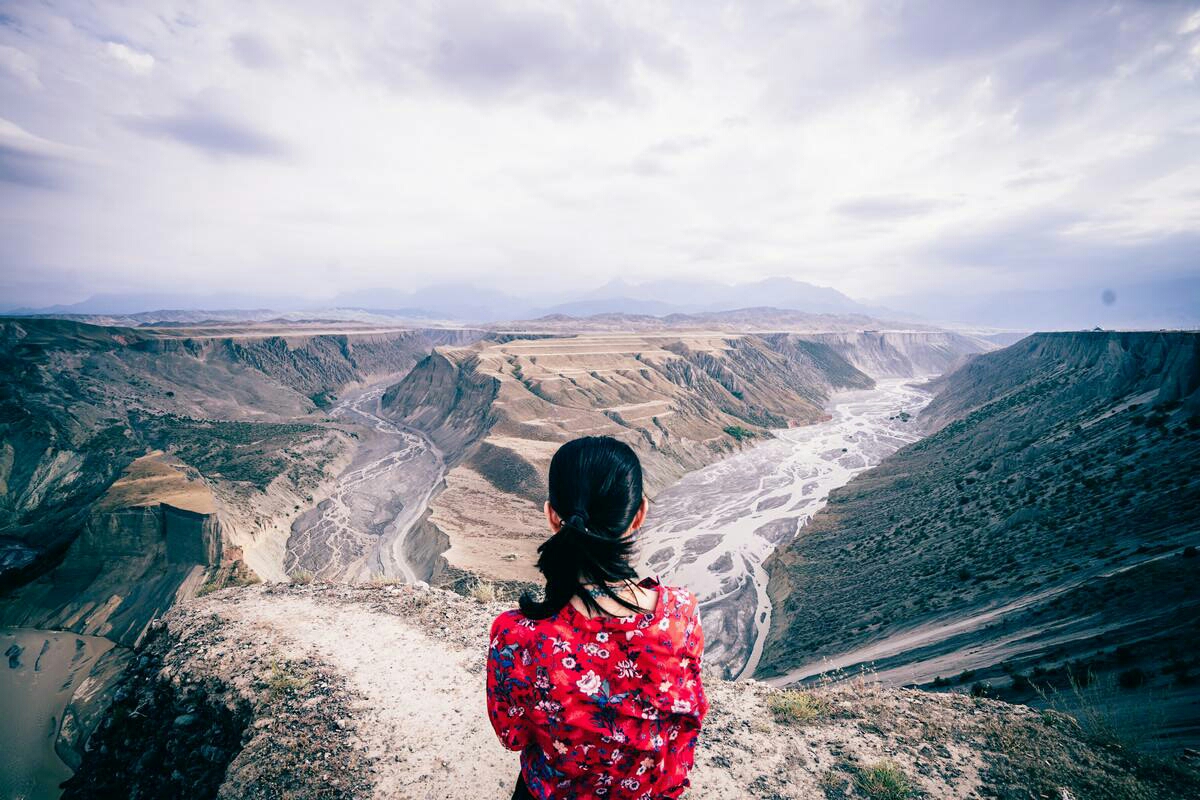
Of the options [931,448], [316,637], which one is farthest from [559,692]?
[931,448]

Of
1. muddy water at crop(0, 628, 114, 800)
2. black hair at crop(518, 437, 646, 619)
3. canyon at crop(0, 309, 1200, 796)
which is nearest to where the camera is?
black hair at crop(518, 437, 646, 619)

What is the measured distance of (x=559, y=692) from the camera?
210 centimetres

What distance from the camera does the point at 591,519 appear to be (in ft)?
6.84

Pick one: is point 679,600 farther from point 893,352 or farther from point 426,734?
point 893,352

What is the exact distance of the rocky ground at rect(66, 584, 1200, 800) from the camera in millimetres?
5555

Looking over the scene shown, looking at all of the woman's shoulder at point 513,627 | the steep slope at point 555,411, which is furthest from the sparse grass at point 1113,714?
the steep slope at point 555,411

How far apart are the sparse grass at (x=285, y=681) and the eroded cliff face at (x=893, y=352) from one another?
13848 cm

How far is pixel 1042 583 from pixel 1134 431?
590 inches

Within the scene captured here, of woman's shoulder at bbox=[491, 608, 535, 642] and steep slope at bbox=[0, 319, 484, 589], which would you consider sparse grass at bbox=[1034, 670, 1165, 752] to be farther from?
steep slope at bbox=[0, 319, 484, 589]

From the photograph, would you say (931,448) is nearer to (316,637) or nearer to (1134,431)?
(1134,431)

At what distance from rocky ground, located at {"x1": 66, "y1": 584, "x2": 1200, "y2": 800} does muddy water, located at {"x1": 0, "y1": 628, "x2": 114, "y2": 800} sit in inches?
644

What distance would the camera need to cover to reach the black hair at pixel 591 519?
205 cm

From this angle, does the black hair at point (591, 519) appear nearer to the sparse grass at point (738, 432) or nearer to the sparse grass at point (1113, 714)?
the sparse grass at point (1113, 714)

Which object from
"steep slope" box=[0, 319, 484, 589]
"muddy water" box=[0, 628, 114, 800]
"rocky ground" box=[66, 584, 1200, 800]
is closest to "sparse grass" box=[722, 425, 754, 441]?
"steep slope" box=[0, 319, 484, 589]
